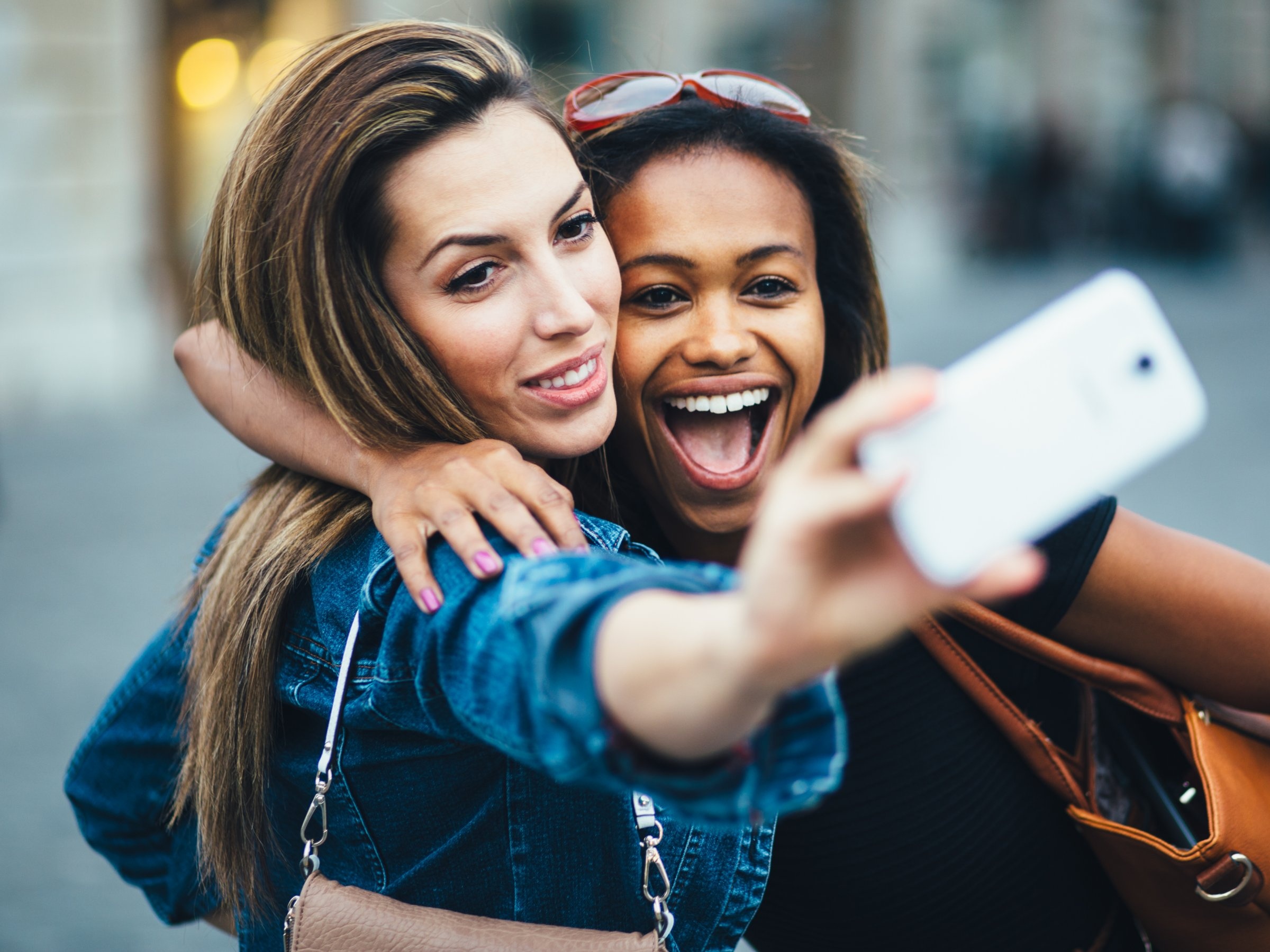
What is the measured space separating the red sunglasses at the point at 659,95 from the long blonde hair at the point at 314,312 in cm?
Result: 30

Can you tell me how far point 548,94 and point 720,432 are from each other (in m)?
0.65

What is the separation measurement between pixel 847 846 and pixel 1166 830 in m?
0.49

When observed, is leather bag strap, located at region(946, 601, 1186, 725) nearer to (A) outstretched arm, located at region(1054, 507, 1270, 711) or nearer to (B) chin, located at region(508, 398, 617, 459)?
(A) outstretched arm, located at region(1054, 507, 1270, 711)

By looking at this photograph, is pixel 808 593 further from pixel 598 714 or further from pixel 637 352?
pixel 637 352

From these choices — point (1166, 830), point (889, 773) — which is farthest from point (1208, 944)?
point (889, 773)

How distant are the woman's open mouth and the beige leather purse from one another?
2.48 ft

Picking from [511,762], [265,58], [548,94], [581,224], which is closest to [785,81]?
[265,58]

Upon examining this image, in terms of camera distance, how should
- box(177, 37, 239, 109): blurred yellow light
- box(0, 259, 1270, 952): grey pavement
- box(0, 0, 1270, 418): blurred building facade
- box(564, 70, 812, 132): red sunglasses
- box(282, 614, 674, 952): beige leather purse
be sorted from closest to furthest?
box(282, 614, 674, 952): beige leather purse, box(564, 70, 812, 132): red sunglasses, box(0, 259, 1270, 952): grey pavement, box(0, 0, 1270, 418): blurred building facade, box(177, 37, 239, 109): blurred yellow light

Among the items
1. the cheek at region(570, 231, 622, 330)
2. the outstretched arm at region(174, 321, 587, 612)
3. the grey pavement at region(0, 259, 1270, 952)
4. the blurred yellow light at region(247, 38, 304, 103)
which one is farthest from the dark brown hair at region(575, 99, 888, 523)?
the blurred yellow light at region(247, 38, 304, 103)

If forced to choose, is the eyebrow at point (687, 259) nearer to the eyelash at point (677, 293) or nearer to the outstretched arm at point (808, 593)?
the eyelash at point (677, 293)

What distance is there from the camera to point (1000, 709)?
191cm

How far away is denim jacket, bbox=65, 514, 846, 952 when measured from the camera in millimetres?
1076

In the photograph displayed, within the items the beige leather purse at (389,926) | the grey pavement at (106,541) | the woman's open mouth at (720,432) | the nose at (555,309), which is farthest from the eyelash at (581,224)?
the grey pavement at (106,541)

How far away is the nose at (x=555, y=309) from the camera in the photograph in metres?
1.72
